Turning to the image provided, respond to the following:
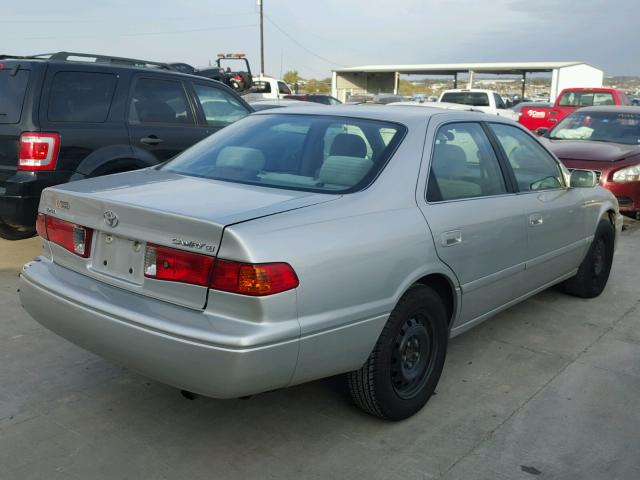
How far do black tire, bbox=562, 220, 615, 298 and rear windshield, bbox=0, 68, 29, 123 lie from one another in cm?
466

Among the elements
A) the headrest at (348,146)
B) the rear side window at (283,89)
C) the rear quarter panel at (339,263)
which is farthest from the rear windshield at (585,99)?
the rear quarter panel at (339,263)

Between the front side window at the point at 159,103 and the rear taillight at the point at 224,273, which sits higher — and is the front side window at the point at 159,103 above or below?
above

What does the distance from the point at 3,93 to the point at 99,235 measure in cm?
314

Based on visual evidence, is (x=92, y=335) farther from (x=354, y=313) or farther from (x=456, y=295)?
(x=456, y=295)

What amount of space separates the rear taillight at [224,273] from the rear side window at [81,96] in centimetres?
330

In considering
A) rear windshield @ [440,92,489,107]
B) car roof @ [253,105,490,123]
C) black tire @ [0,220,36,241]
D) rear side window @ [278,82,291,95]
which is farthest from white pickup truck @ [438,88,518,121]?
car roof @ [253,105,490,123]

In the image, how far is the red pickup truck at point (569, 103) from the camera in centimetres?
1780

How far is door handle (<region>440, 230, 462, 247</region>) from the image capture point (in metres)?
3.22

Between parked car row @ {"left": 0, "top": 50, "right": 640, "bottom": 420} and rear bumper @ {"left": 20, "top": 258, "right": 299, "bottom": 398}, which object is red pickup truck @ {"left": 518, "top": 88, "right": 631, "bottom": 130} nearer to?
parked car row @ {"left": 0, "top": 50, "right": 640, "bottom": 420}

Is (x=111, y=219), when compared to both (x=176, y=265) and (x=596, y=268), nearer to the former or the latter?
(x=176, y=265)

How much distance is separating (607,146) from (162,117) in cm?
586

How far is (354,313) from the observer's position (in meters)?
2.73

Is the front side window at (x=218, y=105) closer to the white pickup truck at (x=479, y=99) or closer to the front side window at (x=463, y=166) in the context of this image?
the front side window at (x=463, y=166)

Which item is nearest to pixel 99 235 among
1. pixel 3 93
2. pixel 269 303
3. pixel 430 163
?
pixel 269 303
